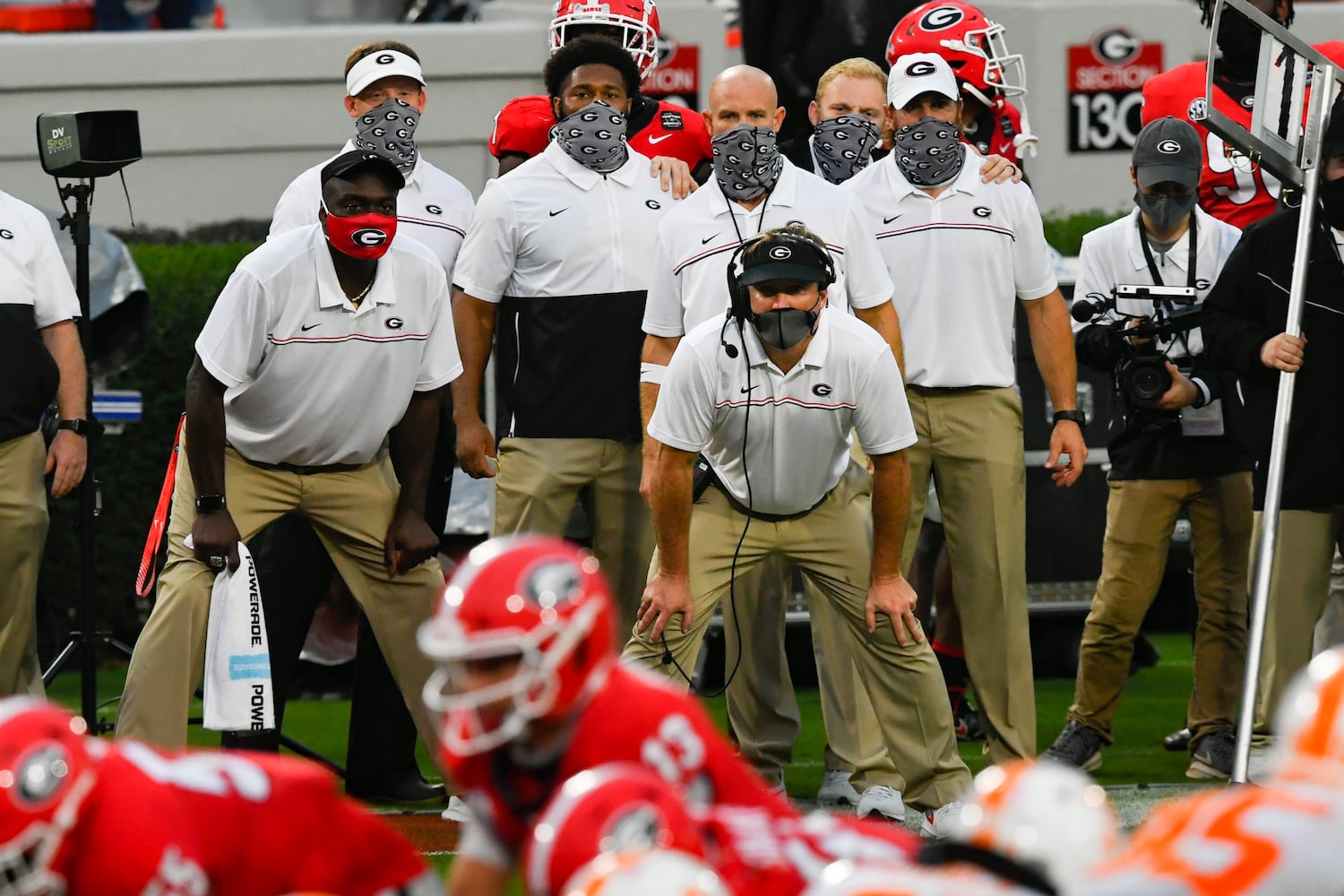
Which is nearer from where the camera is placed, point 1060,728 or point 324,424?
point 324,424

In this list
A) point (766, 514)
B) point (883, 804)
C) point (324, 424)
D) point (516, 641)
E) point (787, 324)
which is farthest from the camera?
point (883, 804)

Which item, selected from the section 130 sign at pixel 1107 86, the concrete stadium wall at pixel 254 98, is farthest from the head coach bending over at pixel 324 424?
the section 130 sign at pixel 1107 86

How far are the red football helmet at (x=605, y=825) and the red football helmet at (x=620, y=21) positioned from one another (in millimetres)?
4575

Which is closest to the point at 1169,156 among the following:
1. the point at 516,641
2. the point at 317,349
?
the point at 317,349

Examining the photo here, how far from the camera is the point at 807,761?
788 cm

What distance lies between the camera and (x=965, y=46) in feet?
25.3

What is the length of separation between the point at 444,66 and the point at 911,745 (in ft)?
26.4

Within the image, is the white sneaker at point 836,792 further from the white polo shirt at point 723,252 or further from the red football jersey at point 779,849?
the red football jersey at point 779,849

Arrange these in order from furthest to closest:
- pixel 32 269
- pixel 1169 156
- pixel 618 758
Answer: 1. pixel 1169 156
2. pixel 32 269
3. pixel 618 758

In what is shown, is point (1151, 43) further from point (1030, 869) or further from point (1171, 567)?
A: point (1030, 869)

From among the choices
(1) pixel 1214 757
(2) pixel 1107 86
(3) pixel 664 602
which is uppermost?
(2) pixel 1107 86

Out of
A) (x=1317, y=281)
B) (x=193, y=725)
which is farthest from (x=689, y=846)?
(x=193, y=725)

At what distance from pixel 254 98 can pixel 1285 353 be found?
329 inches

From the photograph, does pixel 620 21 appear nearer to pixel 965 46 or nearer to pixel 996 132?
pixel 965 46
